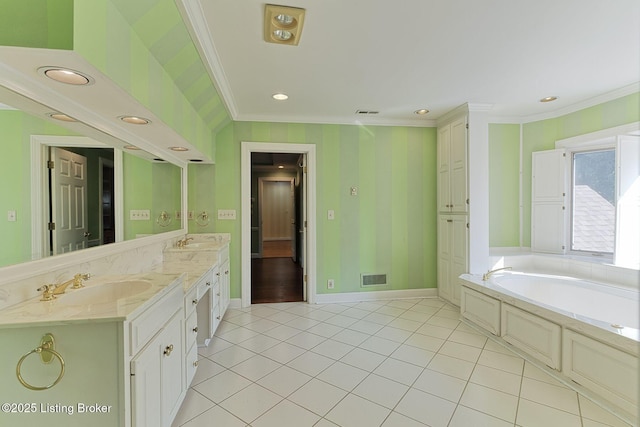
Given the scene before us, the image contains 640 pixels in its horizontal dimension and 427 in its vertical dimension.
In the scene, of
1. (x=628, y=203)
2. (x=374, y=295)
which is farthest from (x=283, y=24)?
(x=628, y=203)

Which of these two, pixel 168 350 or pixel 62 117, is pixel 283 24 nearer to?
pixel 62 117

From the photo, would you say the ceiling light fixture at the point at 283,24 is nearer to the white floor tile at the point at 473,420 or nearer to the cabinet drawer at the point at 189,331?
the cabinet drawer at the point at 189,331

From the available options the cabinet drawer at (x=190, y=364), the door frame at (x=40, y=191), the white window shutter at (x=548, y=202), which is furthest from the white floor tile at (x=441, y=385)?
the white window shutter at (x=548, y=202)

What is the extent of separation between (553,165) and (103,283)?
4.73 meters

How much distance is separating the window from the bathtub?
2.77 ft

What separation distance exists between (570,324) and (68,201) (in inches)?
132

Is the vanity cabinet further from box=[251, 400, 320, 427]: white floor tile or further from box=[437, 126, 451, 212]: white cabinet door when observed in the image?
box=[251, 400, 320, 427]: white floor tile

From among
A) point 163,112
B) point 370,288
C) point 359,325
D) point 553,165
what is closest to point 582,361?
point 359,325

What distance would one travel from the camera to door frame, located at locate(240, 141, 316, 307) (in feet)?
11.7

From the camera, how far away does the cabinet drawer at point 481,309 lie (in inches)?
104

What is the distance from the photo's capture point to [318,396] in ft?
6.19

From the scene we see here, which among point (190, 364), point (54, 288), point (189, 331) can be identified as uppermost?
point (54, 288)

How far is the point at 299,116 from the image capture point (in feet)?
11.9

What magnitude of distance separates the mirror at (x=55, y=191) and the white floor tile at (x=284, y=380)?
1509mm
